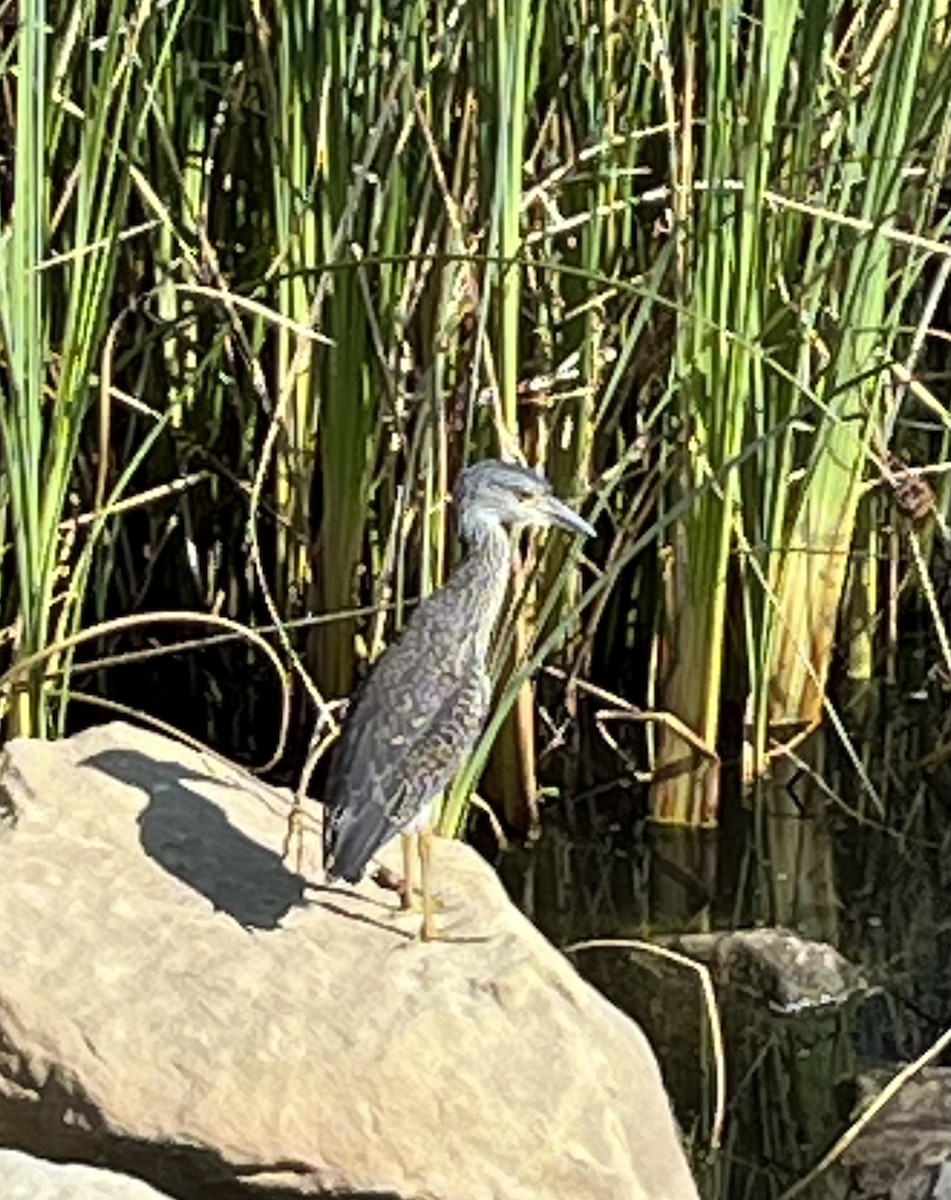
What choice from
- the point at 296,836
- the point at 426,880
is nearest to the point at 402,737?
the point at 426,880

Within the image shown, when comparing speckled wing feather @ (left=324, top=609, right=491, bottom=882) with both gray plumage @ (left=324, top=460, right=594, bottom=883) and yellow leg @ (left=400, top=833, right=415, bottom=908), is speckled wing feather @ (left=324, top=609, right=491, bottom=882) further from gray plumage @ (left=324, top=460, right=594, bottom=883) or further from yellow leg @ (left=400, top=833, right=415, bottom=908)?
yellow leg @ (left=400, top=833, right=415, bottom=908)

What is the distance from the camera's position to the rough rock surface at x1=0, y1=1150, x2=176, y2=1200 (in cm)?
225

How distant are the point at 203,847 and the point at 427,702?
12.8 inches

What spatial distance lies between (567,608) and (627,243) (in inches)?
21.3

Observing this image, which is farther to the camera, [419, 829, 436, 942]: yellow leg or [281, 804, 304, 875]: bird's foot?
[281, 804, 304, 875]: bird's foot

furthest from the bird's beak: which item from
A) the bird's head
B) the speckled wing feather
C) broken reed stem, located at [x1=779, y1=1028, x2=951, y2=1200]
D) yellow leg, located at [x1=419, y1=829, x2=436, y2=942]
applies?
broken reed stem, located at [x1=779, y1=1028, x2=951, y2=1200]

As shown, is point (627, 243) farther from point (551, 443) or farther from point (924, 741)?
point (924, 741)

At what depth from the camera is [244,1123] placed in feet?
8.38

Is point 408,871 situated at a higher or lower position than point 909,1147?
higher

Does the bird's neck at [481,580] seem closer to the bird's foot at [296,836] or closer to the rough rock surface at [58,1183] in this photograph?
the bird's foot at [296,836]

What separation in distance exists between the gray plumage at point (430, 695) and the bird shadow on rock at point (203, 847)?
0.11m

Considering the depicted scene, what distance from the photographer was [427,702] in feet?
9.33

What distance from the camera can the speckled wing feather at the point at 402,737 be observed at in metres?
2.75

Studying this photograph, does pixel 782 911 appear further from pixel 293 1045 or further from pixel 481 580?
pixel 293 1045
